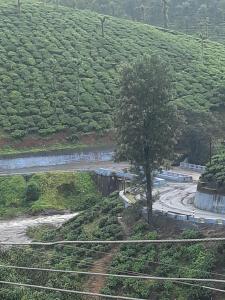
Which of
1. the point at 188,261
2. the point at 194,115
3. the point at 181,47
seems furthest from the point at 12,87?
the point at 188,261

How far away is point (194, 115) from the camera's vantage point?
213 ft

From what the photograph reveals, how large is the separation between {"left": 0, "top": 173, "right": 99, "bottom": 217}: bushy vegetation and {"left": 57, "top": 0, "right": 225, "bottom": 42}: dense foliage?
7387 centimetres

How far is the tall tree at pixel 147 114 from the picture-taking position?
38.1 metres

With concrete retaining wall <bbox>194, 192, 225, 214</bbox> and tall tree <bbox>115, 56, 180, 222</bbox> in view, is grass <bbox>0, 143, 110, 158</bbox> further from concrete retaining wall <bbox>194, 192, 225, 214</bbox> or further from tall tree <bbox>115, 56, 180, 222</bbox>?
tall tree <bbox>115, 56, 180, 222</bbox>

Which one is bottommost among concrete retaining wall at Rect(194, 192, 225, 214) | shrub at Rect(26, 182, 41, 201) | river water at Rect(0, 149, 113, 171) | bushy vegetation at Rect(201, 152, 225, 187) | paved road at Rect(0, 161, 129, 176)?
shrub at Rect(26, 182, 41, 201)

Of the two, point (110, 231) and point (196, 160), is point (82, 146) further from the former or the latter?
point (110, 231)

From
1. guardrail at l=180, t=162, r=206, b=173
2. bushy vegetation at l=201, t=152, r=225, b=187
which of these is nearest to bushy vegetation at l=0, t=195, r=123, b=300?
bushy vegetation at l=201, t=152, r=225, b=187

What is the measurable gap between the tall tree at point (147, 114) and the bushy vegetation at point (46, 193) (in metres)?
16.8

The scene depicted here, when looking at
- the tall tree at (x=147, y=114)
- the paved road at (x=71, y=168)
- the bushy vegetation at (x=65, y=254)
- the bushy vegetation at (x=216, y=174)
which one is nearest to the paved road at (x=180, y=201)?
the bushy vegetation at (x=216, y=174)

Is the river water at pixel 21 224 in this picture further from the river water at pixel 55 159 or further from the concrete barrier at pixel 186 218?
the river water at pixel 55 159

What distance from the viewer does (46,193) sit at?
55.8 metres

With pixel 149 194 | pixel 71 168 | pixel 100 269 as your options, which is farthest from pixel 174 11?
pixel 100 269

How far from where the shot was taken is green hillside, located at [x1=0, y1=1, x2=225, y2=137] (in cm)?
7062

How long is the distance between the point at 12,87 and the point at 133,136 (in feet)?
129
